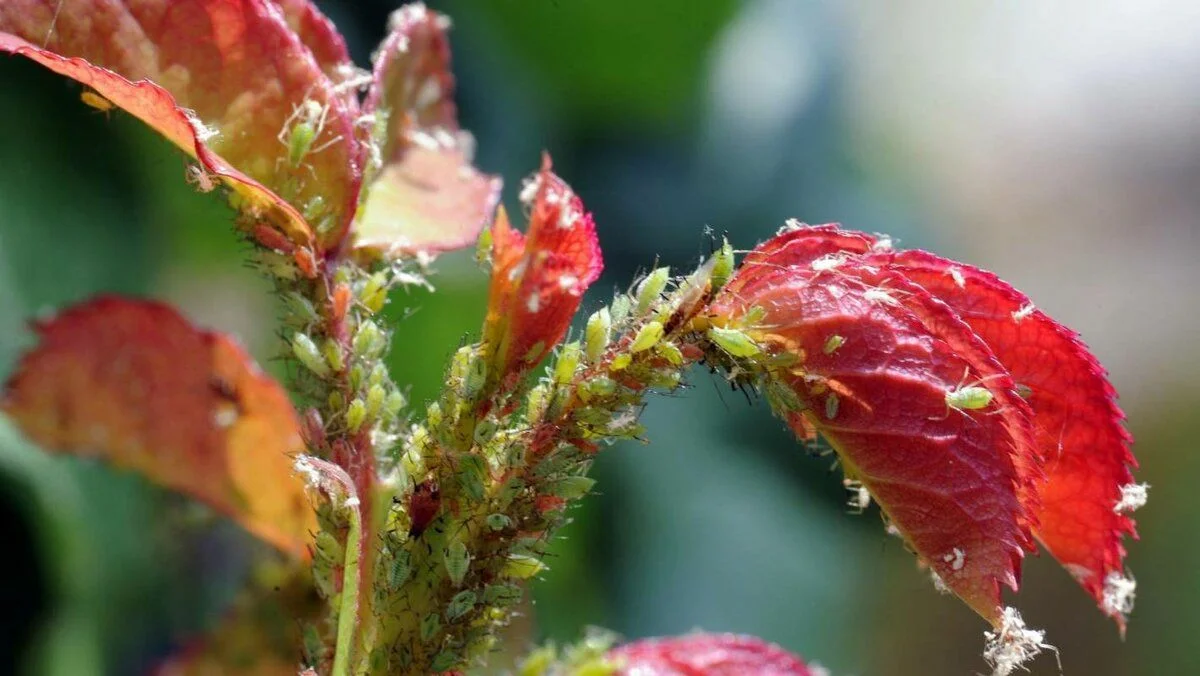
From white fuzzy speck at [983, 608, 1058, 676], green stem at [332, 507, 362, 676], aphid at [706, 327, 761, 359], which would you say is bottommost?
green stem at [332, 507, 362, 676]

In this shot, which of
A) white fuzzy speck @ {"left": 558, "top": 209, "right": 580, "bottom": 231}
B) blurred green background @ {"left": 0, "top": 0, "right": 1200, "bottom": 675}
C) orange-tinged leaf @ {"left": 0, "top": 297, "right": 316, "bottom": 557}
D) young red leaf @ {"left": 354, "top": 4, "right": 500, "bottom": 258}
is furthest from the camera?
blurred green background @ {"left": 0, "top": 0, "right": 1200, "bottom": 675}

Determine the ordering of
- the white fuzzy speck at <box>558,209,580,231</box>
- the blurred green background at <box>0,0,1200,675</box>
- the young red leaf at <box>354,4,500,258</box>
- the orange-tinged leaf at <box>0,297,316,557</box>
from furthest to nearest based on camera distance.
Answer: the blurred green background at <box>0,0,1200,675</box>, the orange-tinged leaf at <box>0,297,316,557</box>, the young red leaf at <box>354,4,500,258</box>, the white fuzzy speck at <box>558,209,580,231</box>

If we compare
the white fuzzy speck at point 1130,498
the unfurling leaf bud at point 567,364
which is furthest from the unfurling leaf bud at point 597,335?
the white fuzzy speck at point 1130,498

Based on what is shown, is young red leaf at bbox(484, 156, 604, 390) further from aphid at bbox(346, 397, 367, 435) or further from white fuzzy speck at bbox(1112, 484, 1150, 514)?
white fuzzy speck at bbox(1112, 484, 1150, 514)

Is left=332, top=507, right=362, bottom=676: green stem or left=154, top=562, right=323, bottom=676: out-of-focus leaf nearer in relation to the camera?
left=332, top=507, right=362, bottom=676: green stem

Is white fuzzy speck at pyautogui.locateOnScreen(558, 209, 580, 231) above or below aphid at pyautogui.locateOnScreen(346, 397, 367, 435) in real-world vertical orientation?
above

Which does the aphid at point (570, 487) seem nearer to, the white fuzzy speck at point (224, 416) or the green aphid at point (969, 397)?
the green aphid at point (969, 397)

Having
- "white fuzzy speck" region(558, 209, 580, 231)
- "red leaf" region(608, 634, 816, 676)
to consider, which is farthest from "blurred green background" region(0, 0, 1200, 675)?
"white fuzzy speck" region(558, 209, 580, 231)
